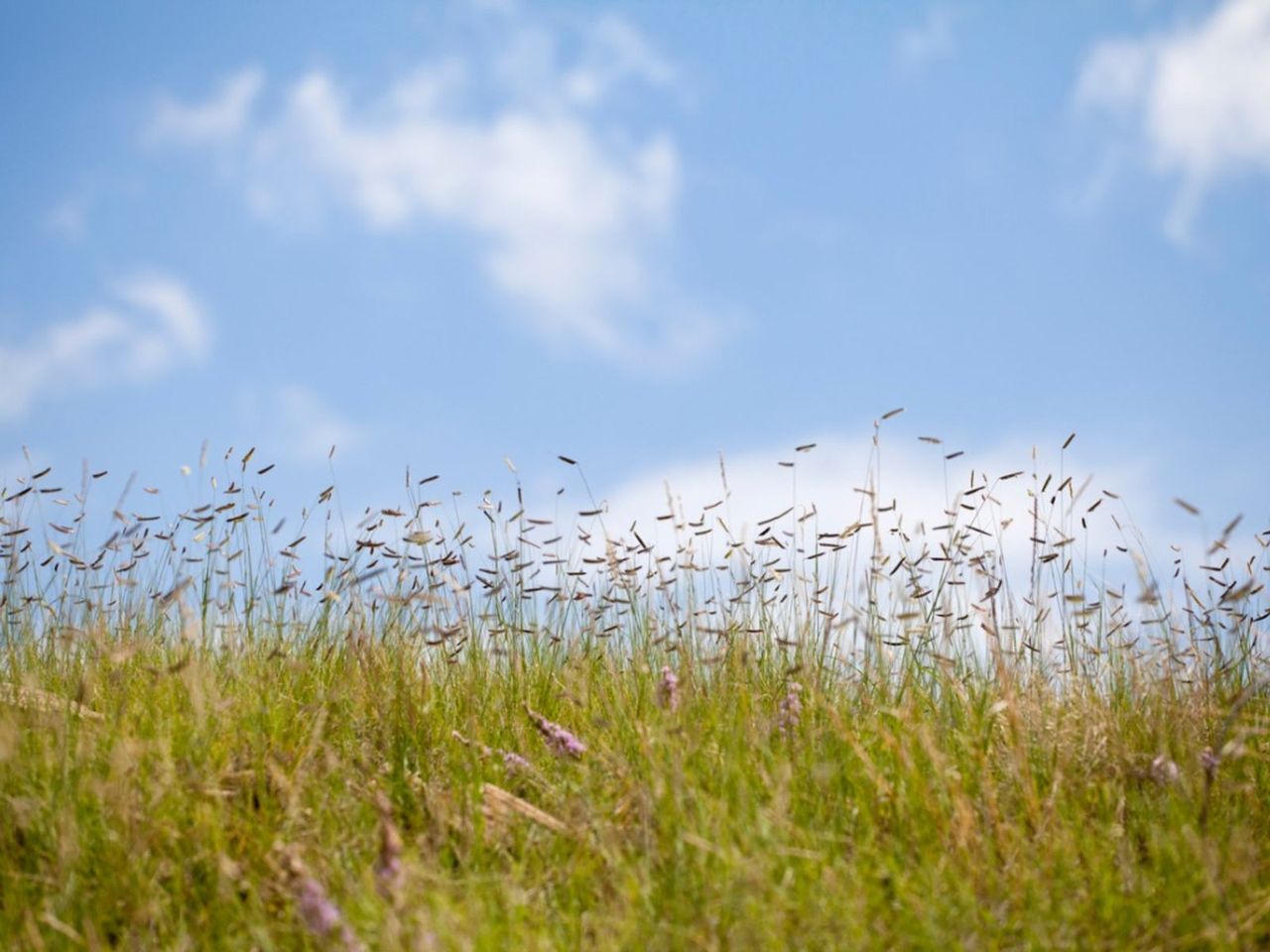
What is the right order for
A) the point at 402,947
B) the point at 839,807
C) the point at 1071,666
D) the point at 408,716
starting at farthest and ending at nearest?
the point at 1071,666, the point at 408,716, the point at 839,807, the point at 402,947

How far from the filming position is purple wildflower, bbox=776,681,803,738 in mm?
3678

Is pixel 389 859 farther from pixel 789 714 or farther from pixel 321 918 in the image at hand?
pixel 789 714

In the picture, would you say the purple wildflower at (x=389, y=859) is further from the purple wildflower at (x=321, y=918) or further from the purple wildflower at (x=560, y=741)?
the purple wildflower at (x=560, y=741)

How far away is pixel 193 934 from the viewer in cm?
266

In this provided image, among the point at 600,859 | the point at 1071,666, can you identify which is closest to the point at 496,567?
the point at 600,859

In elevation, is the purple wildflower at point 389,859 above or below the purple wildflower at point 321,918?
above

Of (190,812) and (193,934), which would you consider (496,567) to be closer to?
(190,812)

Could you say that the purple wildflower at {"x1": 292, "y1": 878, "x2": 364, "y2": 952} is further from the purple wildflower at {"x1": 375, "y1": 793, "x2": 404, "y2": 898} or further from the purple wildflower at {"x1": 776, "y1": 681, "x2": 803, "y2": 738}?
the purple wildflower at {"x1": 776, "y1": 681, "x2": 803, "y2": 738}

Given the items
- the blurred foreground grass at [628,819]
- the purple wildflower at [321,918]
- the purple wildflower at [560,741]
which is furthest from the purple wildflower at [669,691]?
the purple wildflower at [321,918]

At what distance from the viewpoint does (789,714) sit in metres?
3.69

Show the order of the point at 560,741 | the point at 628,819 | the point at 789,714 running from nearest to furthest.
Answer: the point at 628,819, the point at 560,741, the point at 789,714

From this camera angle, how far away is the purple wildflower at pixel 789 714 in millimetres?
3678

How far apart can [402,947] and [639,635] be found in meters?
2.66

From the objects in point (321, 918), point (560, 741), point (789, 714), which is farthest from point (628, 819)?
point (321, 918)
